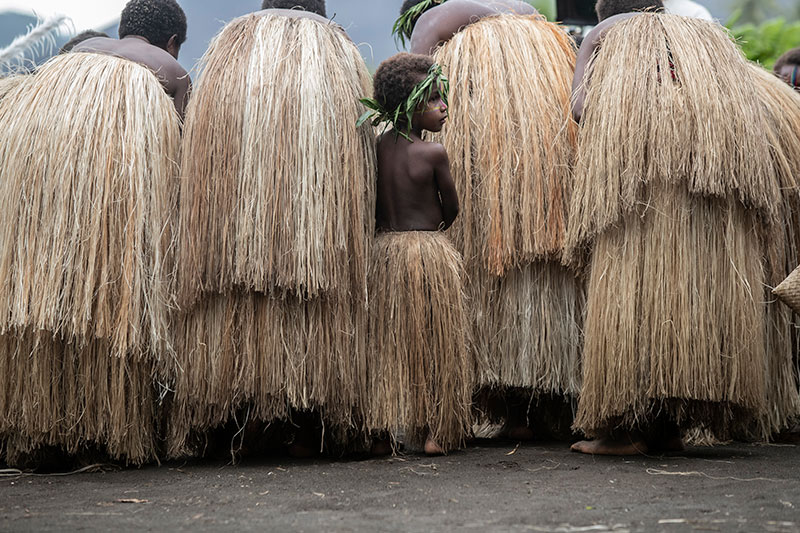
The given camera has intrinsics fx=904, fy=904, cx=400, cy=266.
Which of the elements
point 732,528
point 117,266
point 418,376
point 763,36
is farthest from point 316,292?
point 763,36

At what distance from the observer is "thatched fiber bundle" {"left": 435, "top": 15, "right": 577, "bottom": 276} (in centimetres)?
385

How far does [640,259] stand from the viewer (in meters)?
3.41

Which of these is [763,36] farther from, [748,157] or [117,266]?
[117,266]

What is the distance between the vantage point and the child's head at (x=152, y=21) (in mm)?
4133

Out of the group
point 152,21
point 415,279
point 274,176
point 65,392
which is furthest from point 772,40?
point 65,392

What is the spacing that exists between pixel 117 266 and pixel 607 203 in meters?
1.86

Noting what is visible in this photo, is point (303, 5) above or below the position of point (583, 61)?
above

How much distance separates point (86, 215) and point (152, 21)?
48.4 inches

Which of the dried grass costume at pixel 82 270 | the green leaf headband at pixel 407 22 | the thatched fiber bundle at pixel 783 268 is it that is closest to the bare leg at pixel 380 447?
the dried grass costume at pixel 82 270

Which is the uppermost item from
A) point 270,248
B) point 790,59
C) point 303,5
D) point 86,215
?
point 790,59

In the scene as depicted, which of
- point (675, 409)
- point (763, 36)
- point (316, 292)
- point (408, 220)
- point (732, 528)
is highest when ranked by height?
point (763, 36)

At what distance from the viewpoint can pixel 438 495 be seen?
2.77 metres

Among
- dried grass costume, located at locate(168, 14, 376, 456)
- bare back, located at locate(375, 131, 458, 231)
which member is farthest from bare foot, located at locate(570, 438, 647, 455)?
bare back, located at locate(375, 131, 458, 231)

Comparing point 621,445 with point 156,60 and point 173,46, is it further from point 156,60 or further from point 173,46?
point 173,46
